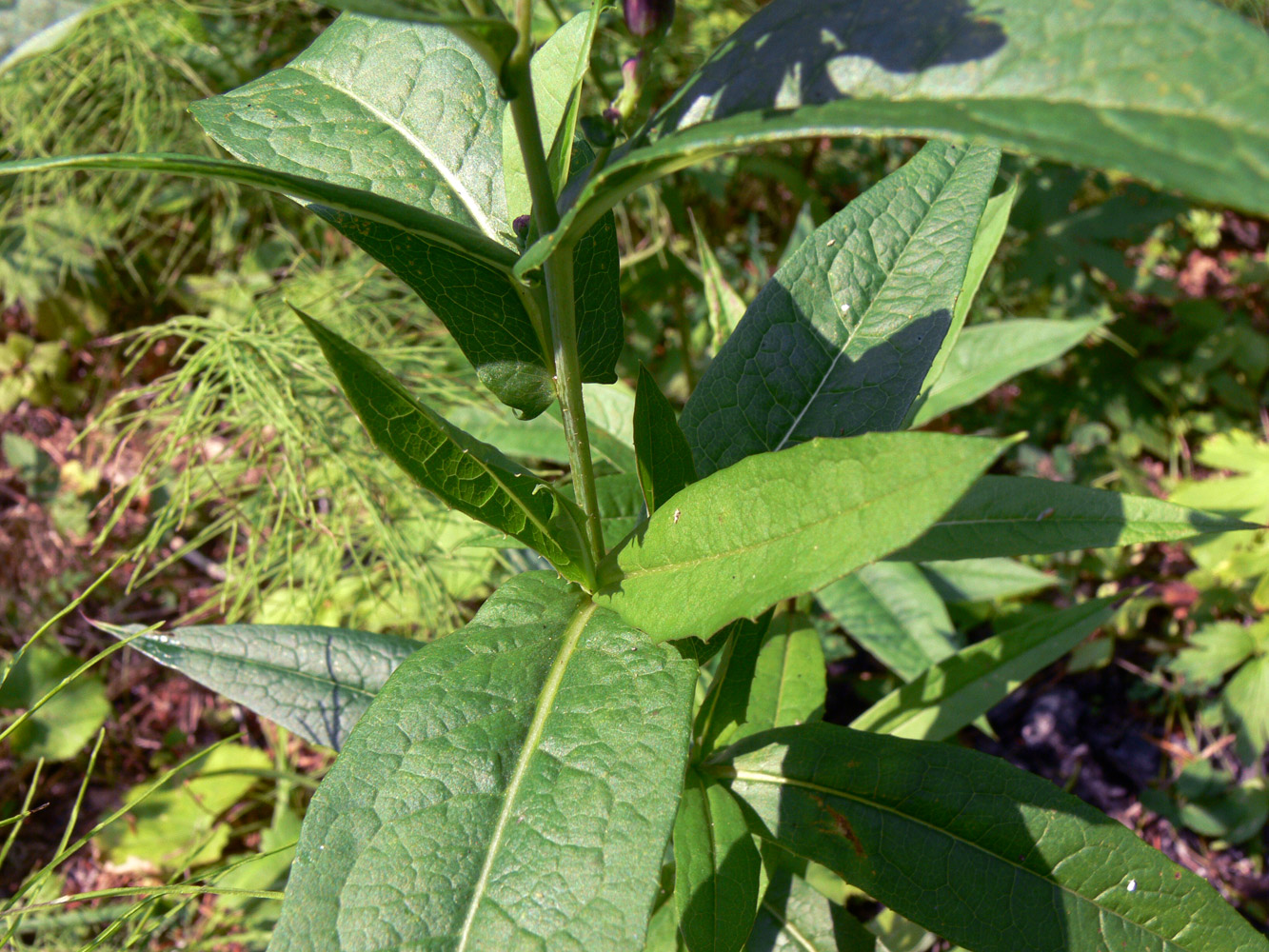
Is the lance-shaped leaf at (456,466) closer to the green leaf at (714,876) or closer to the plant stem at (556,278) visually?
the plant stem at (556,278)

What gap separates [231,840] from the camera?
213cm

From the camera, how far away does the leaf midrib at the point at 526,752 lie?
607 mm

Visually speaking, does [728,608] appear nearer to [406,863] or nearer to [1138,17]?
[406,863]

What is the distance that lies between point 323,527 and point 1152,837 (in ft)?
6.12

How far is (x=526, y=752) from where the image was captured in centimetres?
67

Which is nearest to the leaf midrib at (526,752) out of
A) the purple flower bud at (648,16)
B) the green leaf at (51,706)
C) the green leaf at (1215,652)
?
the purple flower bud at (648,16)

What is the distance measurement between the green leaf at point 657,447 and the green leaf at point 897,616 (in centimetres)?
93

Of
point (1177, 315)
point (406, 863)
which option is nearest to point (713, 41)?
point (1177, 315)

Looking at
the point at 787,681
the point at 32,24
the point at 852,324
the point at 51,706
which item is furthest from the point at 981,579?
the point at 51,706

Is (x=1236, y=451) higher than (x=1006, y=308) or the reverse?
the reverse

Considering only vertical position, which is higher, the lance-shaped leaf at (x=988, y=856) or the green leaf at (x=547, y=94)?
the green leaf at (x=547, y=94)

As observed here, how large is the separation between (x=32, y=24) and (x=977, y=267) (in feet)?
3.44

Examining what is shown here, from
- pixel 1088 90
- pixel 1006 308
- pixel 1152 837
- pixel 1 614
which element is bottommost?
pixel 1152 837

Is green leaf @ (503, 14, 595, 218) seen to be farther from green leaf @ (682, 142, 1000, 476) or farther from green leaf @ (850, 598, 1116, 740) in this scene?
green leaf @ (850, 598, 1116, 740)
